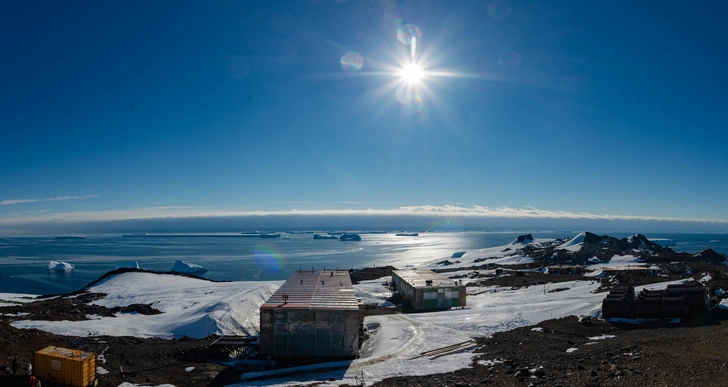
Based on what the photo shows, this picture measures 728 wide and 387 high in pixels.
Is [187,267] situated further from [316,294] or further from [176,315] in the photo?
[316,294]

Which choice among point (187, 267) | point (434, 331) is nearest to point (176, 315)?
point (434, 331)

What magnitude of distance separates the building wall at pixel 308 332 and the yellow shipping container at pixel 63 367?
8522 mm

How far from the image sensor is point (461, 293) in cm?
3806

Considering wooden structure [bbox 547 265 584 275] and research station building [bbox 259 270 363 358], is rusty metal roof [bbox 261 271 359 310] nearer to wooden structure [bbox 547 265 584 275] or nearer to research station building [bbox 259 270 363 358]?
research station building [bbox 259 270 363 358]

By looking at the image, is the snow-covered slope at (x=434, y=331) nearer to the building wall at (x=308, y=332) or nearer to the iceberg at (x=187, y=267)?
the building wall at (x=308, y=332)

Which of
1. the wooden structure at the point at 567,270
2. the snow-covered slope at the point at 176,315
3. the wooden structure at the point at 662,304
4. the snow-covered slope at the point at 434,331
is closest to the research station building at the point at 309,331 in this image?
the snow-covered slope at the point at 434,331

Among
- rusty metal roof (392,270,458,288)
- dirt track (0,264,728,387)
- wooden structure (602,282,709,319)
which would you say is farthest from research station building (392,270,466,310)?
wooden structure (602,282,709,319)

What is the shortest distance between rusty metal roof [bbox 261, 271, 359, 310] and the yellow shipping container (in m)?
8.79

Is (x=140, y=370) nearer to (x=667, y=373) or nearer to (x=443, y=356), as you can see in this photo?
(x=443, y=356)

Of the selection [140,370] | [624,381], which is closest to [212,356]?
[140,370]

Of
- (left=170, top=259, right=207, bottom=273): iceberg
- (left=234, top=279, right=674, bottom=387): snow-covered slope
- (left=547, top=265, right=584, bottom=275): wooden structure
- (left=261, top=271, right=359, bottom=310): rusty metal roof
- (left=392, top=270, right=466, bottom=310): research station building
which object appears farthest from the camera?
(left=170, top=259, right=207, bottom=273): iceberg

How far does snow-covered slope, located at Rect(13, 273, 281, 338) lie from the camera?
27.7 metres

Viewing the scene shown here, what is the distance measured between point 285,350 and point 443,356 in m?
8.77

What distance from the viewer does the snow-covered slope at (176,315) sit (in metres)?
27.7
